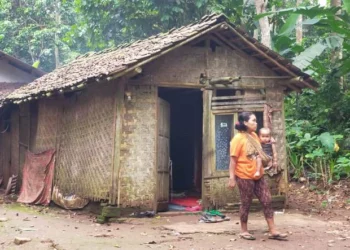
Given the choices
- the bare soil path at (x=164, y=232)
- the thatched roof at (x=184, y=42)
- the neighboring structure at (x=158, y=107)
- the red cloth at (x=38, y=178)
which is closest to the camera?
the bare soil path at (x=164, y=232)

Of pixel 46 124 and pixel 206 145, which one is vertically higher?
pixel 46 124

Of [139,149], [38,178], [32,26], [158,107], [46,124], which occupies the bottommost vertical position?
[38,178]

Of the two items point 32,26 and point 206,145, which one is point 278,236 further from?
point 32,26

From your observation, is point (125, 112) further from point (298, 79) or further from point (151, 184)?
point (298, 79)

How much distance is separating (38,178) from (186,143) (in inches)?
144

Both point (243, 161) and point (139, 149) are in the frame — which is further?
point (139, 149)

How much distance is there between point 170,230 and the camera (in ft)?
21.4

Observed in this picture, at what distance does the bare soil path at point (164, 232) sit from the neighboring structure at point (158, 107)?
69 cm

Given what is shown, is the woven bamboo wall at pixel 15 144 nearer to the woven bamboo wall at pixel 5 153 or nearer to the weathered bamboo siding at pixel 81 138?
the woven bamboo wall at pixel 5 153

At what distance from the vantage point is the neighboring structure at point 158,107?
25.1 feet

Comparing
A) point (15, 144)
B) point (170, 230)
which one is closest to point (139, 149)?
point (170, 230)

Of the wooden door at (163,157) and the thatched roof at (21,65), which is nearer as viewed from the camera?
the wooden door at (163,157)

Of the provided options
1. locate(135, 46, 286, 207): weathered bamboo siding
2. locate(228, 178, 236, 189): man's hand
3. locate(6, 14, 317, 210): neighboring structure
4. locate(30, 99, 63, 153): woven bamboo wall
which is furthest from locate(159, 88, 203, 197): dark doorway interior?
locate(228, 178, 236, 189): man's hand

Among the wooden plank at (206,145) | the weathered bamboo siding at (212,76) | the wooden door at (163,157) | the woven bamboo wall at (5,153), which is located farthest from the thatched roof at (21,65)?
the wooden plank at (206,145)
